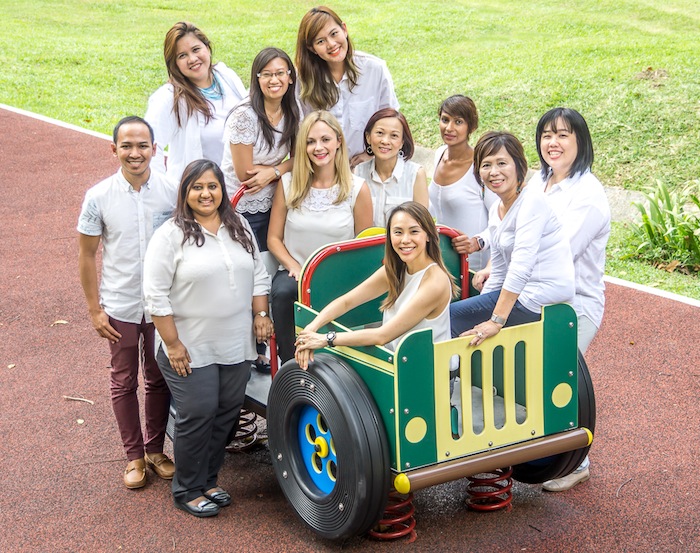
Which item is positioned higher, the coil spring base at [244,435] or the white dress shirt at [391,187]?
the white dress shirt at [391,187]

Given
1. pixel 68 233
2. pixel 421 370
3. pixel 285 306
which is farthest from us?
pixel 68 233

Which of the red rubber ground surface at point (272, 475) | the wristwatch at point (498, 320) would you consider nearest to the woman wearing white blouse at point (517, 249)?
the wristwatch at point (498, 320)

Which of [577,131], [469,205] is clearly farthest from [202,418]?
[577,131]

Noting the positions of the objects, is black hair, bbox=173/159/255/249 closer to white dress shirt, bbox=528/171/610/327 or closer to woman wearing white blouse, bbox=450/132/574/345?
woman wearing white blouse, bbox=450/132/574/345

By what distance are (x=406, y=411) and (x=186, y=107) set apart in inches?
95.2

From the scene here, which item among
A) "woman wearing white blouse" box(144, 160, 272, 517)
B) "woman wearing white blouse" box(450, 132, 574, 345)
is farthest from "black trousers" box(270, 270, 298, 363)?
"woman wearing white blouse" box(450, 132, 574, 345)

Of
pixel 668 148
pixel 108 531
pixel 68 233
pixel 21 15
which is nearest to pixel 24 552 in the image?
pixel 108 531

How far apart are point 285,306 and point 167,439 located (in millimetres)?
1161

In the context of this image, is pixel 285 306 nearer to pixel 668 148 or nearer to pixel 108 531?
pixel 108 531

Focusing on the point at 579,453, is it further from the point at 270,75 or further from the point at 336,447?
the point at 270,75

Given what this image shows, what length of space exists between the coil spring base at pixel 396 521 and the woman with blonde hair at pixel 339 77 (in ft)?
6.53

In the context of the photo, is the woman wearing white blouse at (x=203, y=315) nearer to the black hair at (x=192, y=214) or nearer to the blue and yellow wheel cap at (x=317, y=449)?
the black hair at (x=192, y=214)

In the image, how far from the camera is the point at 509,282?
14.2 feet

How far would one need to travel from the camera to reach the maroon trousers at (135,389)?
4840 millimetres
